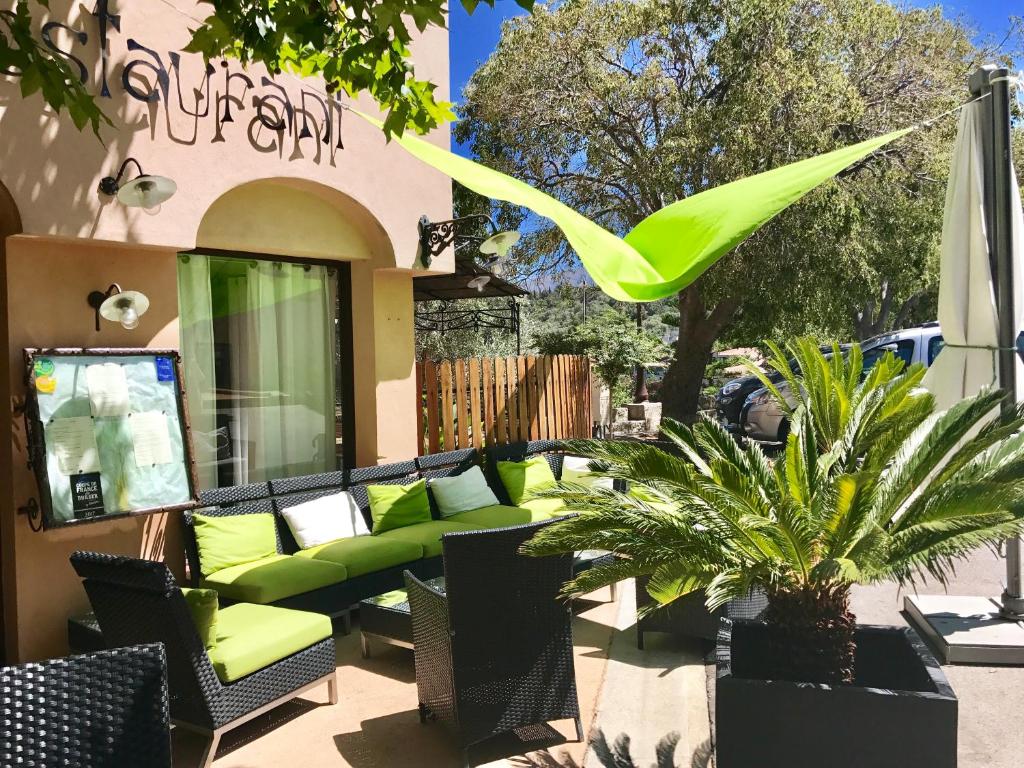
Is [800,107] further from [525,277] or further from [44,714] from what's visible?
[44,714]

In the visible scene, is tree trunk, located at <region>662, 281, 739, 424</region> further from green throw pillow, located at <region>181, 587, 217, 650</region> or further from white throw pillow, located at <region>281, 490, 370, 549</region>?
green throw pillow, located at <region>181, 587, 217, 650</region>

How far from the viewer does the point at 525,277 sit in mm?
15477

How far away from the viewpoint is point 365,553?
573cm

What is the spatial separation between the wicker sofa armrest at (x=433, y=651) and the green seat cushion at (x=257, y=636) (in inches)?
24.4

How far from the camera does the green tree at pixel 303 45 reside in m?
3.36

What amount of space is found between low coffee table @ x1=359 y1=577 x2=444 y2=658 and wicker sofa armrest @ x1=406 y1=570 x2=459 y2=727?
608mm

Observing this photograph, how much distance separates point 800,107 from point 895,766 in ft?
34.0

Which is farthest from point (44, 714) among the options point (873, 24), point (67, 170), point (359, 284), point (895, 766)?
point (873, 24)

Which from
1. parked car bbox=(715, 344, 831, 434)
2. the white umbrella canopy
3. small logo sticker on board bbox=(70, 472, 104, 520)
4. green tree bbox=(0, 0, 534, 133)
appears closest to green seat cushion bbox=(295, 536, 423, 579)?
small logo sticker on board bbox=(70, 472, 104, 520)

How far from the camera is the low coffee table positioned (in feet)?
15.4

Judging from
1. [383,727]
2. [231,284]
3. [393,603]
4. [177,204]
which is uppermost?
[177,204]

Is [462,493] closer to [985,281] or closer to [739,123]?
[985,281]

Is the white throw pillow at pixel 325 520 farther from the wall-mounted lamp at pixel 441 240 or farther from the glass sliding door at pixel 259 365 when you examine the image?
the wall-mounted lamp at pixel 441 240

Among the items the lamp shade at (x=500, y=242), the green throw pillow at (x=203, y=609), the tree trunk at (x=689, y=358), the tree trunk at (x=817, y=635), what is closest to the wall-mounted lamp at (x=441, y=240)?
the lamp shade at (x=500, y=242)
